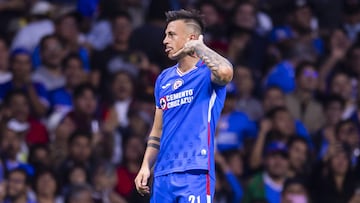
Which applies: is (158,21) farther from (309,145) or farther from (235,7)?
(309,145)

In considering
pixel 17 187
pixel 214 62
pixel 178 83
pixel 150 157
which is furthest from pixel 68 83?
pixel 214 62

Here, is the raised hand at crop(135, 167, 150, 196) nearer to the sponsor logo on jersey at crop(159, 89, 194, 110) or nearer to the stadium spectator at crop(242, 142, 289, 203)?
the sponsor logo on jersey at crop(159, 89, 194, 110)

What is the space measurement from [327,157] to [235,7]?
3628 millimetres

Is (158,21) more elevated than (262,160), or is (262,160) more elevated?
(158,21)

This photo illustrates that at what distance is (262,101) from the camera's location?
1623 centimetres

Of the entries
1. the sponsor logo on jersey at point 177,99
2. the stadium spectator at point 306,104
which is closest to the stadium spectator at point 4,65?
the stadium spectator at point 306,104

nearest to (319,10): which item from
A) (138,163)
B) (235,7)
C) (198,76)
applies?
(235,7)

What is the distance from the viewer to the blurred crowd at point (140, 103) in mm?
14258

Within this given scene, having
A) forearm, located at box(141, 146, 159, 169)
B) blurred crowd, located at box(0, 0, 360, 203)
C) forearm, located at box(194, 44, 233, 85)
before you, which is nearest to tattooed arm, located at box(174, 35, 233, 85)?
forearm, located at box(194, 44, 233, 85)

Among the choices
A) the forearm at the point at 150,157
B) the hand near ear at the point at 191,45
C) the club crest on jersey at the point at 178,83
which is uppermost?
the hand near ear at the point at 191,45

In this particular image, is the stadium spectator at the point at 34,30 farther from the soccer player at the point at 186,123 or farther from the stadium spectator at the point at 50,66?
the soccer player at the point at 186,123

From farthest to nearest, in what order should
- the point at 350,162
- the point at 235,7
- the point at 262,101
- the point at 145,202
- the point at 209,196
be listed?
the point at 235,7 → the point at 262,101 → the point at 350,162 → the point at 145,202 → the point at 209,196

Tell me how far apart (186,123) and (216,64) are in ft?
2.10

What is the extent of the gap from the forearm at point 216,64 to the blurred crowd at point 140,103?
4667 mm
